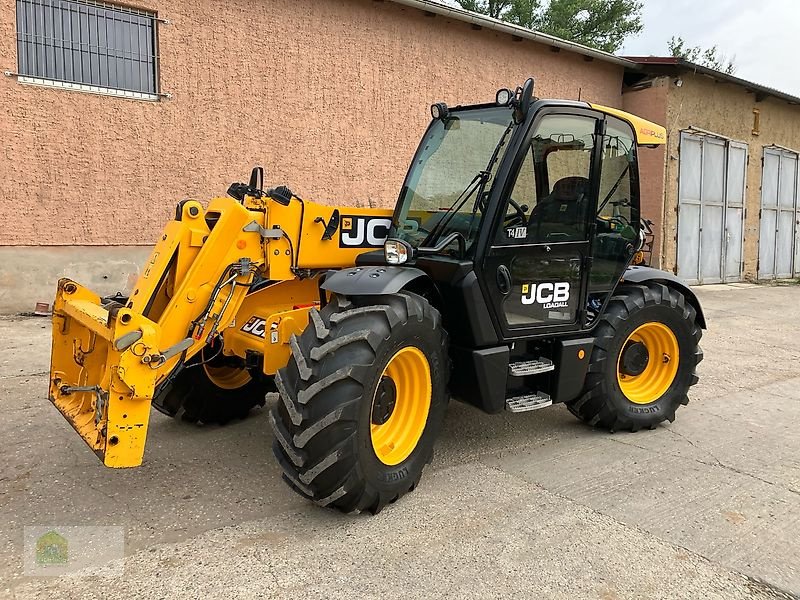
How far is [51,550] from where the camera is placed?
3.03m

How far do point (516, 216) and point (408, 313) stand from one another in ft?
3.57

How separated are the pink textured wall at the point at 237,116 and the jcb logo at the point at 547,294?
678 cm

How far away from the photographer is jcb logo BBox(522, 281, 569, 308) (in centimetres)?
416

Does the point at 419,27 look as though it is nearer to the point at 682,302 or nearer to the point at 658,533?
the point at 682,302

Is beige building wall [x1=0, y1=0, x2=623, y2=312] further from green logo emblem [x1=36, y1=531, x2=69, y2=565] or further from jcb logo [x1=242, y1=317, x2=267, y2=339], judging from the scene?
green logo emblem [x1=36, y1=531, x2=69, y2=565]

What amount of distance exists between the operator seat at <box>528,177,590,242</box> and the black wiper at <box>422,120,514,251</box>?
1.31 ft

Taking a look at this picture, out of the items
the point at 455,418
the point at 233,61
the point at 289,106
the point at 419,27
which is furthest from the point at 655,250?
the point at 455,418

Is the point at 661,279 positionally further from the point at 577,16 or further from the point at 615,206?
the point at 577,16

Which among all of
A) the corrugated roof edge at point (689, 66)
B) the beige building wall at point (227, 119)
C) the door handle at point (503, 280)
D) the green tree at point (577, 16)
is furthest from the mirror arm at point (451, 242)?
the green tree at point (577, 16)

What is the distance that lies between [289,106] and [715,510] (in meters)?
8.55

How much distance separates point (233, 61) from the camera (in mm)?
9617

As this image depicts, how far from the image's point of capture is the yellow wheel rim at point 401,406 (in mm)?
3557

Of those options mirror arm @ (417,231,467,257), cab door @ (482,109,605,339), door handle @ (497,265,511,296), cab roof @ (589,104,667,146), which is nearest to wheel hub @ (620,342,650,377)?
cab door @ (482,109,605,339)

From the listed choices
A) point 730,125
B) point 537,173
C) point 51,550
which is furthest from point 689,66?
point 51,550
